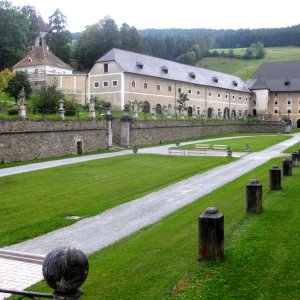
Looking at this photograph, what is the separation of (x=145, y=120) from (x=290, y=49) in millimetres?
122740

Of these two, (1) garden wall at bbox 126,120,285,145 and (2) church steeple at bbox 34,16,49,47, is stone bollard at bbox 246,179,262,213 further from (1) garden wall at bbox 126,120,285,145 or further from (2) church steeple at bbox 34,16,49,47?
(2) church steeple at bbox 34,16,49,47

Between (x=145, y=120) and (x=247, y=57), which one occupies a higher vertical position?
(x=247, y=57)

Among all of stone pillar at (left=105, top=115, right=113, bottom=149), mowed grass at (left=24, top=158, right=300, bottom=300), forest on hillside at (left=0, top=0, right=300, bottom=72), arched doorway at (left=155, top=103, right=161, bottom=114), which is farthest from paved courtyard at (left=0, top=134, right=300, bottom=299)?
forest on hillside at (left=0, top=0, right=300, bottom=72)

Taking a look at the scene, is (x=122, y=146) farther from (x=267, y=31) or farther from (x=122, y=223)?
(x=267, y=31)

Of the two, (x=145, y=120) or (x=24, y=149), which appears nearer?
(x=24, y=149)

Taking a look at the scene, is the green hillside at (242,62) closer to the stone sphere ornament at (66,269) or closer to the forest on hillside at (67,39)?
the forest on hillside at (67,39)

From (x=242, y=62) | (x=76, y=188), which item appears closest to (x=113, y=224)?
(x=76, y=188)

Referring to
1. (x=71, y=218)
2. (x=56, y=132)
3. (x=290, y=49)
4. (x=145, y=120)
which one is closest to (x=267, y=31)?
(x=290, y=49)

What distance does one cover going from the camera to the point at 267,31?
172m

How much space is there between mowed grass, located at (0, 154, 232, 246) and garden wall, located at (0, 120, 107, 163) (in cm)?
561

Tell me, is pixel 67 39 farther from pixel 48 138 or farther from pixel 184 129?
pixel 48 138

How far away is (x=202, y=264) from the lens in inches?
316

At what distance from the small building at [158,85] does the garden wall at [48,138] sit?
1525 centimetres

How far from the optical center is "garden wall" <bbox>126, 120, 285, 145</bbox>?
48.9 metres
